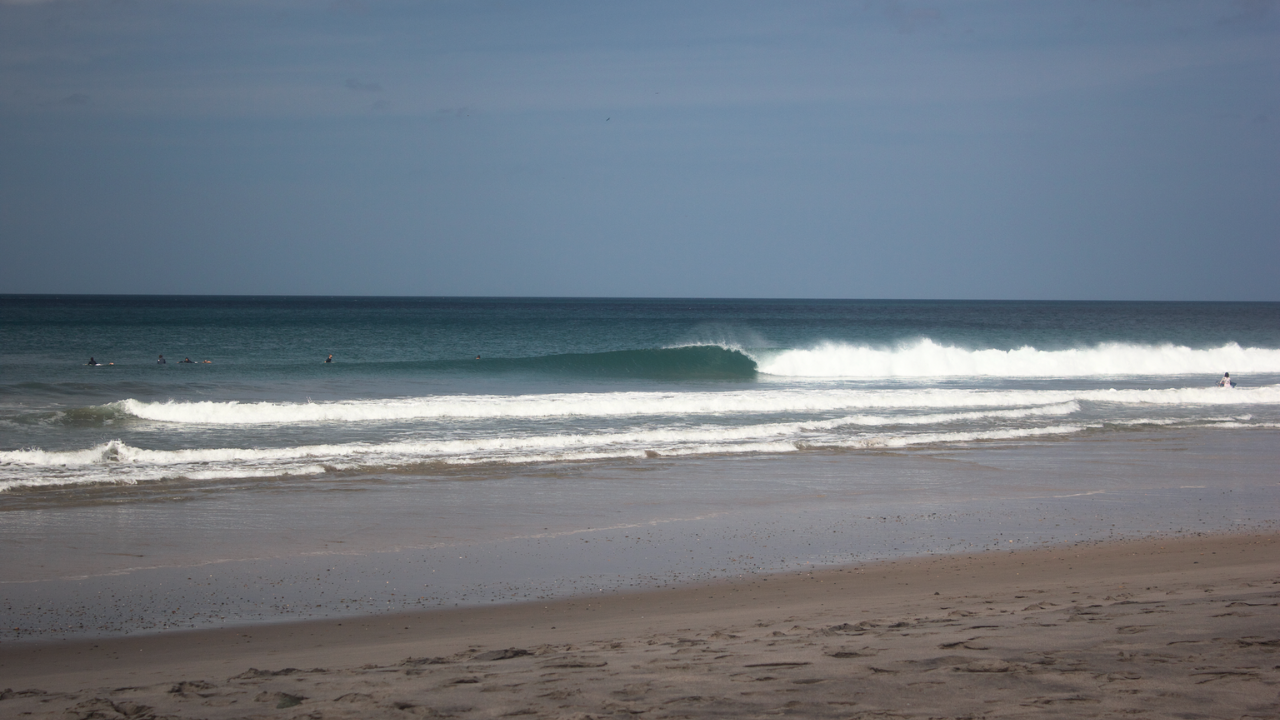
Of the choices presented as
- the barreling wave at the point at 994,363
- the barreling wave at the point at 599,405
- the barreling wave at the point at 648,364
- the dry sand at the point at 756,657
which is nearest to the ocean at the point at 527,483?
the barreling wave at the point at 599,405

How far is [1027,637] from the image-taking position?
206 inches

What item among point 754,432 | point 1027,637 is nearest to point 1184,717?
point 1027,637

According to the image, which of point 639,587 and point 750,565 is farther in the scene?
point 750,565

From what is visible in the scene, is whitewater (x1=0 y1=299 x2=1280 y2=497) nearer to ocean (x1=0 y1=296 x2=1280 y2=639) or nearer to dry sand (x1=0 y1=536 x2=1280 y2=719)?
ocean (x1=0 y1=296 x2=1280 y2=639)

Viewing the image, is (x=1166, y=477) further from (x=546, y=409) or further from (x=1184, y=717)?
(x=546, y=409)

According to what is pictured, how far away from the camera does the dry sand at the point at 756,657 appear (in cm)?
415

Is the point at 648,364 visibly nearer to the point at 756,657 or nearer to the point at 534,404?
the point at 534,404

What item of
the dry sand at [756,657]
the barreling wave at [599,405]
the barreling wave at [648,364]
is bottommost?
the dry sand at [756,657]

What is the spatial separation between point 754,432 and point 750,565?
9.38 meters

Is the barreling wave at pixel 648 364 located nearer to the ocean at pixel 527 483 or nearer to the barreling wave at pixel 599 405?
the ocean at pixel 527 483

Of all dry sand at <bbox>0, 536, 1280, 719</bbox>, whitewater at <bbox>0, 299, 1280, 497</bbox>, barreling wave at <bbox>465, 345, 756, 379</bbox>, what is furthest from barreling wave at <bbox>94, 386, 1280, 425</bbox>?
dry sand at <bbox>0, 536, 1280, 719</bbox>

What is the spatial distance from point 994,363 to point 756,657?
36.9 m

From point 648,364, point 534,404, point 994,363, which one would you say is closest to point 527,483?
point 534,404

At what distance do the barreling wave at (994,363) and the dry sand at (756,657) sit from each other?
1132 inches
